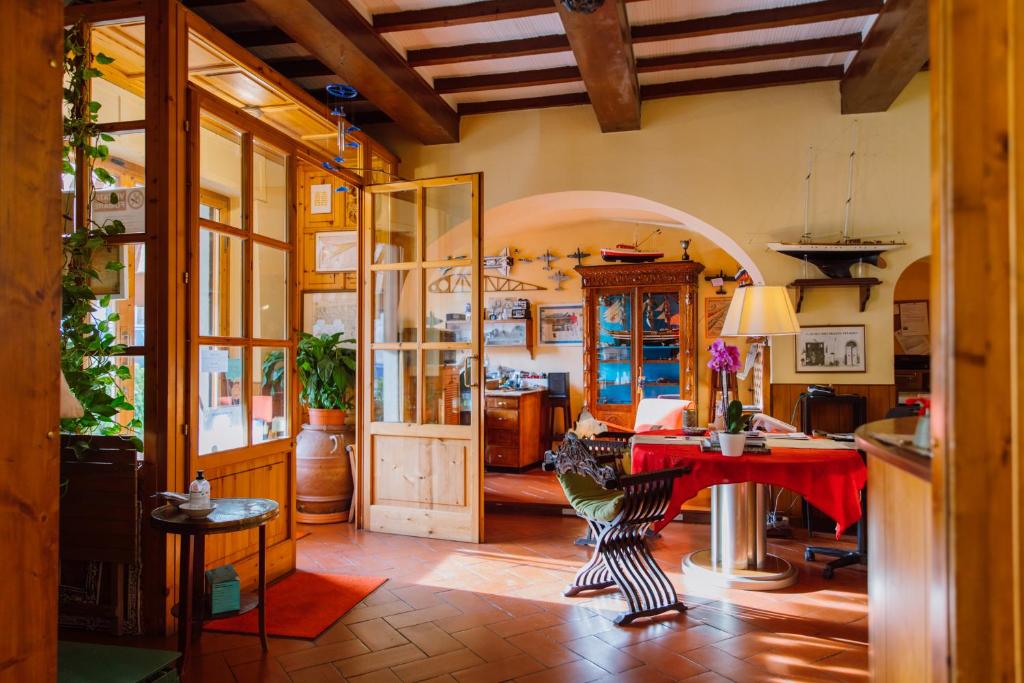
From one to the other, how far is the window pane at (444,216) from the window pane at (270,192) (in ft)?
3.62

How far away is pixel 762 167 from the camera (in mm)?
4895

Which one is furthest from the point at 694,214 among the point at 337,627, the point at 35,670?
the point at 35,670

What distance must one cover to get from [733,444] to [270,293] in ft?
8.72

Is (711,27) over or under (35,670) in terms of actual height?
over

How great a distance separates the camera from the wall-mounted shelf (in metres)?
4.56

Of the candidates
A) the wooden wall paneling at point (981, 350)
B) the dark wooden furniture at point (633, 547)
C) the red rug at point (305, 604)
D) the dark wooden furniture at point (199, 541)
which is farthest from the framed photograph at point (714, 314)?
the wooden wall paneling at point (981, 350)

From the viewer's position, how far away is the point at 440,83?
15.9 ft

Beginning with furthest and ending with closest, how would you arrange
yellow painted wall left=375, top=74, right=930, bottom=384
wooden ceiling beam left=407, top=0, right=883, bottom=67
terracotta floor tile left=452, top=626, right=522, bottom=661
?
yellow painted wall left=375, top=74, right=930, bottom=384
wooden ceiling beam left=407, top=0, right=883, bottom=67
terracotta floor tile left=452, top=626, right=522, bottom=661

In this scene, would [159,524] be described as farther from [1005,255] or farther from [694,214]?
[694,214]

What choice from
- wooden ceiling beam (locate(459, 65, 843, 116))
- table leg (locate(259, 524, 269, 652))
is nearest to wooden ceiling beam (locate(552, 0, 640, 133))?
wooden ceiling beam (locate(459, 65, 843, 116))

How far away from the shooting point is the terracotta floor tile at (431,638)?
2.89m

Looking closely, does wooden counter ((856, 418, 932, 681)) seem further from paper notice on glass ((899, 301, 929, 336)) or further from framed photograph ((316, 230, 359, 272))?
paper notice on glass ((899, 301, 929, 336))

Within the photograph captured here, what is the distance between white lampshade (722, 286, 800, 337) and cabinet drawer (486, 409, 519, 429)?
357 cm

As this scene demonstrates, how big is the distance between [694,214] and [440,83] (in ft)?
6.92
